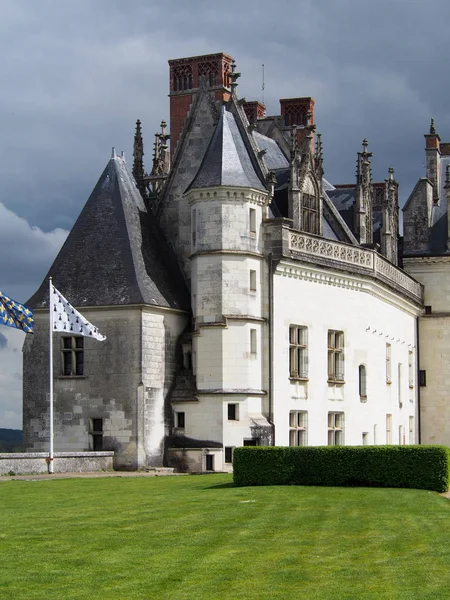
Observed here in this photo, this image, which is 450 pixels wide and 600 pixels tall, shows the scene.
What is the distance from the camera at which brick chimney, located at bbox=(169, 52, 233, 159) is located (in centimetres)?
4719

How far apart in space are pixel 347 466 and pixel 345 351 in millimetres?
18076

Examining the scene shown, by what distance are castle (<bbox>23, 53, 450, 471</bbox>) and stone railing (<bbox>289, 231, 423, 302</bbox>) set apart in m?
0.09

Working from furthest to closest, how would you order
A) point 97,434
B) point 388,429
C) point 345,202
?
point 345,202, point 388,429, point 97,434

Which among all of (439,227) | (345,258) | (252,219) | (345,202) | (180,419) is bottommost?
(180,419)

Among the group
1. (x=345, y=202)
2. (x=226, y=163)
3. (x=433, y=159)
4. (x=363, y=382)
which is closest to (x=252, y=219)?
(x=226, y=163)

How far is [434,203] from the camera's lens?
6081 centimetres

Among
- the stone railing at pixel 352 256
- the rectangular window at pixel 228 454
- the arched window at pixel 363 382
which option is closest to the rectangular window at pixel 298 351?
the stone railing at pixel 352 256

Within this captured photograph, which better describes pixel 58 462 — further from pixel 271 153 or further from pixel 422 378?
pixel 422 378

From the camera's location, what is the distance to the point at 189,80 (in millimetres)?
48094

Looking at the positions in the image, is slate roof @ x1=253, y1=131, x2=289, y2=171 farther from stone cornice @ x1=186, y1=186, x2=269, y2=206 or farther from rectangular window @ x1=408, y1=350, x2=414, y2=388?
rectangular window @ x1=408, y1=350, x2=414, y2=388

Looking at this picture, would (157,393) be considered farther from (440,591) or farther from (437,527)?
(440,591)

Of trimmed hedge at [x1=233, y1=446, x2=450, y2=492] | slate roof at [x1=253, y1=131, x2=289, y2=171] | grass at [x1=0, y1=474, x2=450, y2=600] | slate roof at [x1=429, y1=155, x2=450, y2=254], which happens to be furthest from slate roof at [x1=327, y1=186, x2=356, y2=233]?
grass at [x1=0, y1=474, x2=450, y2=600]

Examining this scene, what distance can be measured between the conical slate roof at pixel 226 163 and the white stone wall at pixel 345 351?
353 cm

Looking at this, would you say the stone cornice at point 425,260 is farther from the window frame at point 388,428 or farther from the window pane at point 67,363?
the window pane at point 67,363
